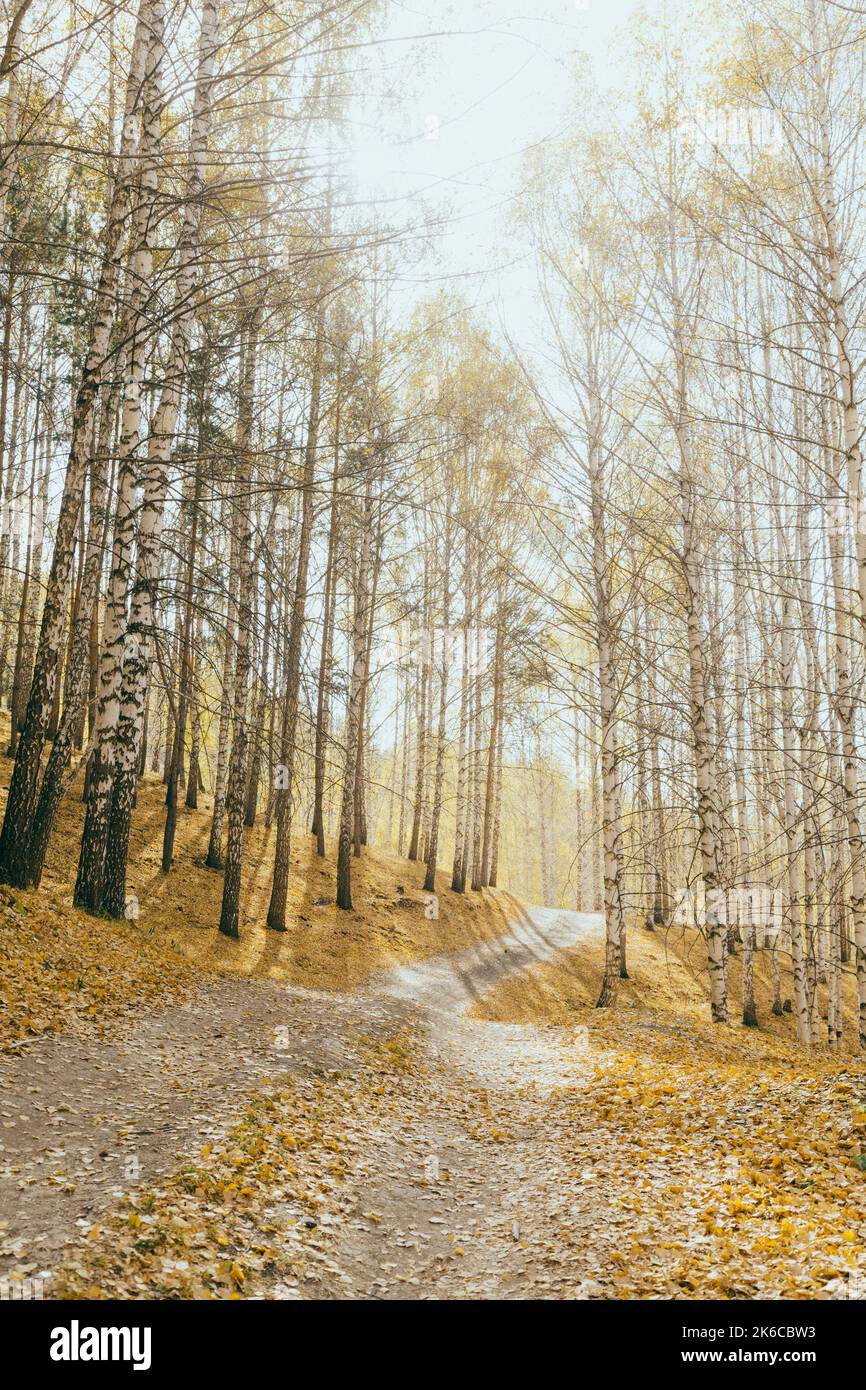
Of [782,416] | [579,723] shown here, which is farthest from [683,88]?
[579,723]

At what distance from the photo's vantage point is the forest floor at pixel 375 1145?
140 inches

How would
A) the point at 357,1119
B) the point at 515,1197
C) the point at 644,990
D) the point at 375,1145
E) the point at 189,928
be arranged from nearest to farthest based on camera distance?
the point at 515,1197 → the point at 375,1145 → the point at 357,1119 → the point at 189,928 → the point at 644,990

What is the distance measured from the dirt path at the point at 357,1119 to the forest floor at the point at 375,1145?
0.07ft

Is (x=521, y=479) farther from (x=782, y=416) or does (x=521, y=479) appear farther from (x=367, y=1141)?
(x=367, y=1141)

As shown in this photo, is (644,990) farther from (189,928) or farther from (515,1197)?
(515,1197)

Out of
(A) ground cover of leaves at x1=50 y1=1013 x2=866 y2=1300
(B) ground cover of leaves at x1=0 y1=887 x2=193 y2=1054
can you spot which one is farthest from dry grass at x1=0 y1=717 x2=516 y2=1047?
(A) ground cover of leaves at x1=50 y1=1013 x2=866 y2=1300

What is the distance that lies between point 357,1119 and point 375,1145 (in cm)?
40

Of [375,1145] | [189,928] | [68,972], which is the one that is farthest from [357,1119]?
[189,928]

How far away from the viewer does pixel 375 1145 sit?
5.65 meters

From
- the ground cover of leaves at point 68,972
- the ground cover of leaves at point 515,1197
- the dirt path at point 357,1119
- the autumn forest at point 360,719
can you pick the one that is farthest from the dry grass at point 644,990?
the ground cover of leaves at point 68,972

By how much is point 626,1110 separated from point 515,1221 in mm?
2099

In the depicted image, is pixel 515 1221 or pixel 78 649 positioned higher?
pixel 78 649

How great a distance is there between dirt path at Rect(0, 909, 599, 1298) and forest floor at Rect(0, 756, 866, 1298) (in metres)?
0.02
